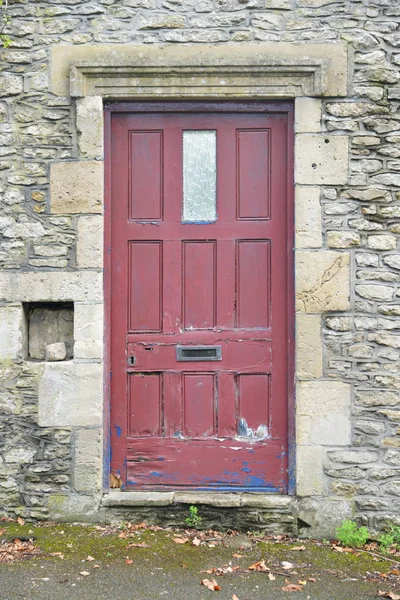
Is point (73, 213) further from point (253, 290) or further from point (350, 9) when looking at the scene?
point (350, 9)

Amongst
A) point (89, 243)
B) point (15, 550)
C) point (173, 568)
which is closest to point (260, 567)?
point (173, 568)

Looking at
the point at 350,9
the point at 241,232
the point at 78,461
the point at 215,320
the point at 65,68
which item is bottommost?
the point at 78,461

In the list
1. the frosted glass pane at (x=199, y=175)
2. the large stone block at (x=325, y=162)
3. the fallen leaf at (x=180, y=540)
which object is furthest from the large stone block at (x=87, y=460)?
the large stone block at (x=325, y=162)

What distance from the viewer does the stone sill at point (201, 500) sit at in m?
4.24

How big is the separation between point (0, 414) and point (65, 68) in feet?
7.99

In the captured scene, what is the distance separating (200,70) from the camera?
4258mm

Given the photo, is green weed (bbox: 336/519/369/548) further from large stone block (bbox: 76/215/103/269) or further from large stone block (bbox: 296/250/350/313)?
large stone block (bbox: 76/215/103/269)

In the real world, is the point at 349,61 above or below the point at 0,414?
above

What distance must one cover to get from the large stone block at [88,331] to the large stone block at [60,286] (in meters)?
0.07

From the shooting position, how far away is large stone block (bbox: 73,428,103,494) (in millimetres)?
4273

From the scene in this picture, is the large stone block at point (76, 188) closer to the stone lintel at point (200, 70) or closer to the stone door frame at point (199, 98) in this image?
the stone door frame at point (199, 98)

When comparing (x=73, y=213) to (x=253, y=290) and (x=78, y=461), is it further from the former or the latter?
(x=78, y=461)

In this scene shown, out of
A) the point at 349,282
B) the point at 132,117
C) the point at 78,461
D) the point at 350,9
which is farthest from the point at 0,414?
the point at 350,9

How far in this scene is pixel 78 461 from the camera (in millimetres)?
4277
